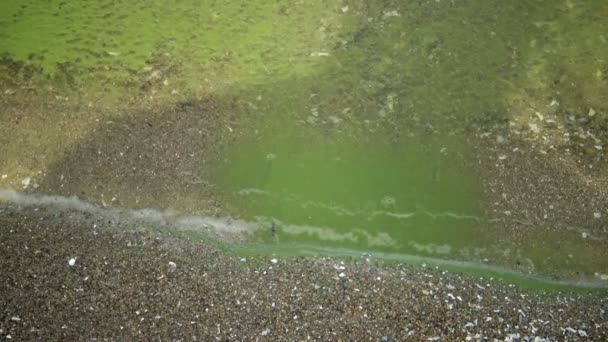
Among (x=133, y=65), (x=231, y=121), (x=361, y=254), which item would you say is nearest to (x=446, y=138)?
(x=361, y=254)

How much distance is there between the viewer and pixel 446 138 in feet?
19.2

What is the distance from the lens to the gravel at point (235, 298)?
4551 millimetres

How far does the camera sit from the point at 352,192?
552 centimetres

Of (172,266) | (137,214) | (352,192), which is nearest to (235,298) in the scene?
(172,266)

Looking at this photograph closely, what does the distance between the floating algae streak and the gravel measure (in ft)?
1.03

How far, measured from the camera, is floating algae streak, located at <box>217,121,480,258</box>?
532 centimetres

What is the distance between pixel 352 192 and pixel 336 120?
91 cm

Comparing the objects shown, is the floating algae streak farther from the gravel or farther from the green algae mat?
the gravel

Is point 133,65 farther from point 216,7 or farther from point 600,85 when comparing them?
point 600,85

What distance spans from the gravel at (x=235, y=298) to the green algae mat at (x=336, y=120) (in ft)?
1.13

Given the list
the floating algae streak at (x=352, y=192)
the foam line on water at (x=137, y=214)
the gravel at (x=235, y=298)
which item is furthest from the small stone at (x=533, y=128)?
the foam line on water at (x=137, y=214)

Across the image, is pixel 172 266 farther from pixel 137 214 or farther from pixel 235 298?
pixel 137 214

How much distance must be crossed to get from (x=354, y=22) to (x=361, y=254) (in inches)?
120

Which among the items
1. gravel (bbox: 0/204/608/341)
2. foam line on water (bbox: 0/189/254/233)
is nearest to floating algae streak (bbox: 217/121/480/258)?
foam line on water (bbox: 0/189/254/233)
